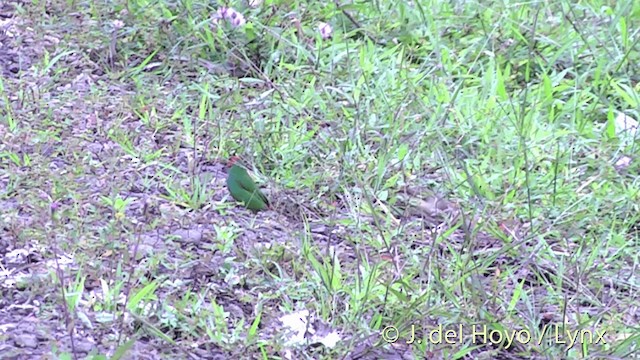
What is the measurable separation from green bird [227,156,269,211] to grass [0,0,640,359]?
28 mm

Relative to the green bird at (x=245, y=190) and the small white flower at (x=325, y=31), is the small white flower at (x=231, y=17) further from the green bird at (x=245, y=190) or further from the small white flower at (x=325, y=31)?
the green bird at (x=245, y=190)

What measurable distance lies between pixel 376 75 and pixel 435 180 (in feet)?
2.15

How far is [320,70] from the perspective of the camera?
3.79 m

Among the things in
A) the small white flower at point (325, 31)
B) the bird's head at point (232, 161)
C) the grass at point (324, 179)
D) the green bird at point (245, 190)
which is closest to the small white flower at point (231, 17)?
the grass at point (324, 179)

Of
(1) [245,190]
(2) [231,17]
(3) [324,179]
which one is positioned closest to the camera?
(1) [245,190]

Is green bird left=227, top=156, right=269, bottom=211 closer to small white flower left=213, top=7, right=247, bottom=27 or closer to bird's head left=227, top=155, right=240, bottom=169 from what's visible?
bird's head left=227, top=155, right=240, bottom=169

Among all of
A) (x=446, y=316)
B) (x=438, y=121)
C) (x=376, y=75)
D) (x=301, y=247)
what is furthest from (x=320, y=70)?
(x=446, y=316)

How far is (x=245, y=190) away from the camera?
307cm

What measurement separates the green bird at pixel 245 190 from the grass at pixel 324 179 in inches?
1.1

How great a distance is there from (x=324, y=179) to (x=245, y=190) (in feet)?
0.86

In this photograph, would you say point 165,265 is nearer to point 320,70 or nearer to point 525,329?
point 525,329

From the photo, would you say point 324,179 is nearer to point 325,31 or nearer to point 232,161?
point 232,161

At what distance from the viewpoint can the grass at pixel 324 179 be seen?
8.43 feet

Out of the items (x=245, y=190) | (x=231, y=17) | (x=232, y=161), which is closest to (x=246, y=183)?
(x=245, y=190)
